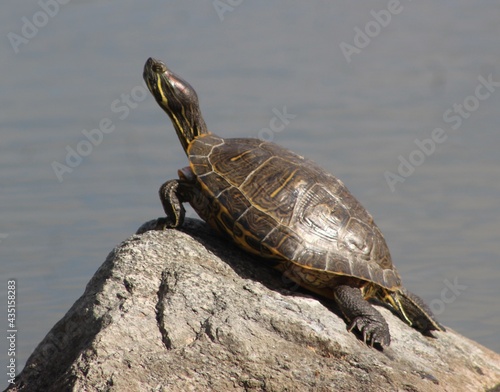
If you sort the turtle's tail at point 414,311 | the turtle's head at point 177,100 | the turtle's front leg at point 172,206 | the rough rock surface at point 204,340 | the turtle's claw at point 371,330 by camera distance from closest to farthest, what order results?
the rough rock surface at point 204,340 → the turtle's claw at point 371,330 → the turtle's front leg at point 172,206 → the turtle's tail at point 414,311 → the turtle's head at point 177,100

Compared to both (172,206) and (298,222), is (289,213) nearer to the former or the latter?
(298,222)

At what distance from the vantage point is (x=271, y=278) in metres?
5.50

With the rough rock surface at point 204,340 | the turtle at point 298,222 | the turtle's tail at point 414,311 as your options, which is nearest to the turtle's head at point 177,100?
the turtle at point 298,222

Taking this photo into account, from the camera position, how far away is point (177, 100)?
6.34m

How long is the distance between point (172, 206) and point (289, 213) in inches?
30.2

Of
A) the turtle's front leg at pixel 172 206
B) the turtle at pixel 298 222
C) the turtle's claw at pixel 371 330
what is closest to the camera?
the turtle's claw at pixel 371 330

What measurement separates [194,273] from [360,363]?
1.09m

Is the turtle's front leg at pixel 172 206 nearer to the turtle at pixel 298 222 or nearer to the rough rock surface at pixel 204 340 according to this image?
the turtle at pixel 298 222

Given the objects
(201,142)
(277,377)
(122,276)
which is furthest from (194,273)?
(201,142)

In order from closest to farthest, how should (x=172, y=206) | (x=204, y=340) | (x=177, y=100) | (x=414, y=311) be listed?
(x=204, y=340)
(x=172, y=206)
(x=414, y=311)
(x=177, y=100)

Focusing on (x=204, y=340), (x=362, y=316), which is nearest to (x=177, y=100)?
(x=362, y=316)

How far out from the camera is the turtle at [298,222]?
5312 millimetres

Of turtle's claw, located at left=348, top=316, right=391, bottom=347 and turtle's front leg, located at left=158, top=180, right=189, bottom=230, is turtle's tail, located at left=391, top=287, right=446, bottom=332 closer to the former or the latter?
turtle's claw, located at left=348, top=316, right=391, bottom=347

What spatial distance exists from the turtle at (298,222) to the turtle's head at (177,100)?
1.11 ft
